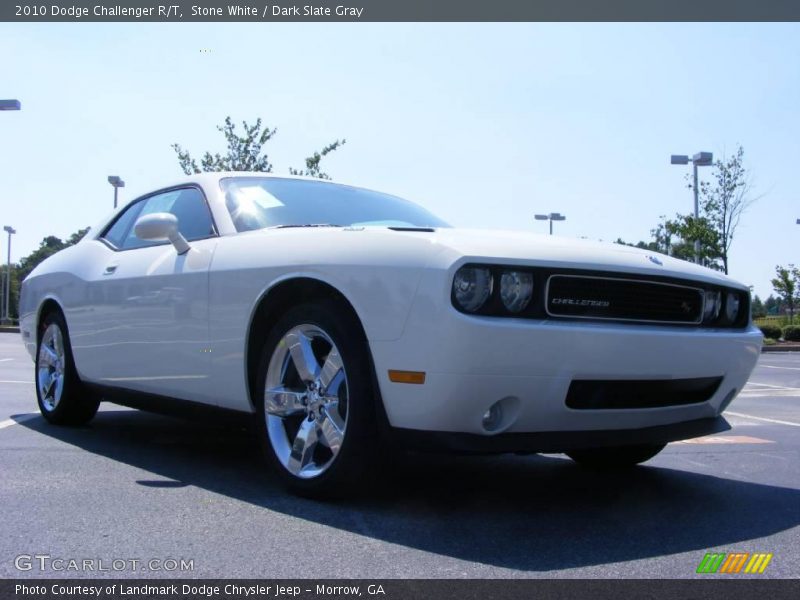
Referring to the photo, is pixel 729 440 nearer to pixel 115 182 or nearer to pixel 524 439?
pixel 524 439

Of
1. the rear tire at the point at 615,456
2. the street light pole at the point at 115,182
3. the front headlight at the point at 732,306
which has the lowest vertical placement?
the rear tire at the point at 615,456

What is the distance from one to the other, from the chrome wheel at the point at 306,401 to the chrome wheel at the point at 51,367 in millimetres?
2444

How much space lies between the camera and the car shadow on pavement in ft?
9.28

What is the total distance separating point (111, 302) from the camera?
4.75 metres

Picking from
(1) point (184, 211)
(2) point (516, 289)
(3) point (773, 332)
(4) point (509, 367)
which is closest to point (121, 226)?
(1) point (184, 211)

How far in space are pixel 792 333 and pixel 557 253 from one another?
106 ft

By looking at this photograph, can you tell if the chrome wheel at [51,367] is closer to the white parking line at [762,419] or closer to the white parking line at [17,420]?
the white parking line at [17,420]

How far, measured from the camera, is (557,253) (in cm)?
318

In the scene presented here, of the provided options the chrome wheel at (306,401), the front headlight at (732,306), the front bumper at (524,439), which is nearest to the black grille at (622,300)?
the front headlight at (732,306)

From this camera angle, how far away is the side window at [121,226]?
529 cm

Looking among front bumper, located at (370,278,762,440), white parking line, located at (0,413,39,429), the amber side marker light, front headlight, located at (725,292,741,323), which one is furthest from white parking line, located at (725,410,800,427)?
white parking line, located at (0,413,39,429)

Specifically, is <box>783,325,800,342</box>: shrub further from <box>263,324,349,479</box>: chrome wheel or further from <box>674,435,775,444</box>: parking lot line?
<box>263,324,349,479</box>: chrome wheel

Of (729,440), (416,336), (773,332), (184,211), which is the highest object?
(184,211)

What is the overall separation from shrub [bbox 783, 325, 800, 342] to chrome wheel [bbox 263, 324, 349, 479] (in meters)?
32.4
